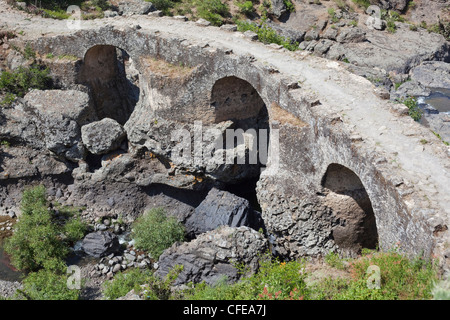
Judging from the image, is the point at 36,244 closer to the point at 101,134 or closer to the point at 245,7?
the point at 101,134

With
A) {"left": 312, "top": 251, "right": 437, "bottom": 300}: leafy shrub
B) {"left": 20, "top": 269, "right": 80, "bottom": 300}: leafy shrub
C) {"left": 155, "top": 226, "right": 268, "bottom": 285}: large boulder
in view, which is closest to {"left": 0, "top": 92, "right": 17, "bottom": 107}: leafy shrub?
{"left": 20, "top": 269, "right": 80, "bottom": 300}: leafy shrub

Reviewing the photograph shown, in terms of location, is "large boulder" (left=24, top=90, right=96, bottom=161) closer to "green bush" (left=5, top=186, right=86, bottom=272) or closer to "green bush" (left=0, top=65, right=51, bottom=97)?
"green bush" (left=0, top=65, right=51, bottom=97)

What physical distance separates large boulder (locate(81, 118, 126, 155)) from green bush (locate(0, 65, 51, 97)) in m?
3.15

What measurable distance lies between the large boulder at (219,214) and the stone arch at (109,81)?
7.50 m

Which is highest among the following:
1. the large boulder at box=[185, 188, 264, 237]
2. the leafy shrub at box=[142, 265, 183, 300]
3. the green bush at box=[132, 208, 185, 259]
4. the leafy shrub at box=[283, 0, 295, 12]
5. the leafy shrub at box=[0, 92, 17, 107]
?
the leafy shrub at box=[283, 0, 295, 12]

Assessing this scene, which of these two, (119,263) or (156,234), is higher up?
(156,234)

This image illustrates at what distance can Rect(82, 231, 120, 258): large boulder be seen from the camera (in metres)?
17.9

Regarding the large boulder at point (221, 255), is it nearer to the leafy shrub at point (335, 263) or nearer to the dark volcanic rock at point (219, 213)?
the dark volcanic rock at point (219, 213)

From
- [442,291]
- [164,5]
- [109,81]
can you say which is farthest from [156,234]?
[164,5]

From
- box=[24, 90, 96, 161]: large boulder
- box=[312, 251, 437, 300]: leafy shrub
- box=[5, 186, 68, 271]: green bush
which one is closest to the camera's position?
box=[312, 251, 437, 300]: leafy shrub

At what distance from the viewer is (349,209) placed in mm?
14438

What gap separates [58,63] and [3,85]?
2.50m

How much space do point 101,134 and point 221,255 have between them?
816cm

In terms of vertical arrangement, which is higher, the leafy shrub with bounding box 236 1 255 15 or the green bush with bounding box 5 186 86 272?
the leafy shrub with bounding box 236 1 255 15
